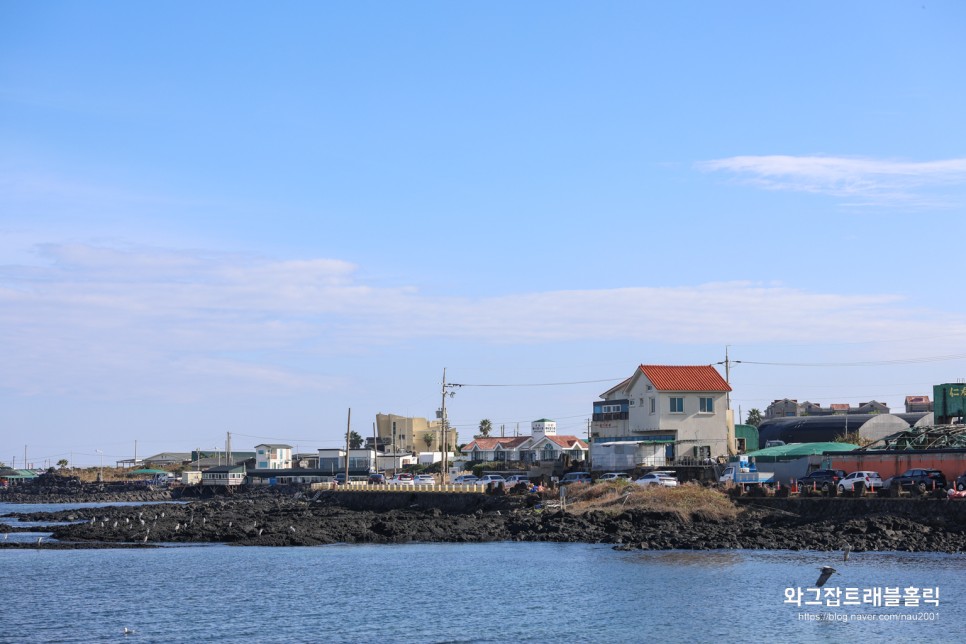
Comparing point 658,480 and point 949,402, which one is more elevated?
point 949,402

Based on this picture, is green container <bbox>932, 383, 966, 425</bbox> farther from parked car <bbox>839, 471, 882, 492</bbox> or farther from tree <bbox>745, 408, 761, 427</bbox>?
tree <bbox>745, 408, 761, 427</bbox>

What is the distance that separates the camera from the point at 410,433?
169750 millimetres

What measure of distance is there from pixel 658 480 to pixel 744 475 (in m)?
5.50

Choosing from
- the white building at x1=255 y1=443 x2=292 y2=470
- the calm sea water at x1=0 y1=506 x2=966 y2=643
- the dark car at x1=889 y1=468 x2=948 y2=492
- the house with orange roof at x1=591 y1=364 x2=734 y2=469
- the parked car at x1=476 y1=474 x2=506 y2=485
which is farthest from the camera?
the white building at x1=255 y1=443 x2=292 y2=470

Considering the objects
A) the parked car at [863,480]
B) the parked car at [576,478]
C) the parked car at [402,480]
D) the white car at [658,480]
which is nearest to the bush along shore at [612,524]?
the white car at [658,480]

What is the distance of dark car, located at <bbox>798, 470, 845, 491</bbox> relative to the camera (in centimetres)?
6211

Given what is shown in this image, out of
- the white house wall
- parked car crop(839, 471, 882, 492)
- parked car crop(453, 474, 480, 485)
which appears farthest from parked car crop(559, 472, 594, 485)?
parked car crop(839, 471, 882, 492)

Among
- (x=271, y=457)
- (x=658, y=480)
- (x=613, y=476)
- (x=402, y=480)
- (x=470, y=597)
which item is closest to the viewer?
(x=470, y=597)

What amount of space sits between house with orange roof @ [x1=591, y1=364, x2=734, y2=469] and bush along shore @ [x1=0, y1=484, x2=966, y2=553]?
15.0m

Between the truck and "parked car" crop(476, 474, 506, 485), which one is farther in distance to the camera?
"parked car" crop(476, 474, 506, 485)

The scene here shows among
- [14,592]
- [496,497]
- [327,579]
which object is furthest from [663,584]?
[496,497]

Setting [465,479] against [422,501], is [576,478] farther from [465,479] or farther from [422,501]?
[465,479]

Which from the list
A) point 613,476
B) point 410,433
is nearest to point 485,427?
point 410,433

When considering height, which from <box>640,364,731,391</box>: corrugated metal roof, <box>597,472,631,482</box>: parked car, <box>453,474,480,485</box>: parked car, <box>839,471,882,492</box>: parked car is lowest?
<box>453,474,480,485</box>: parked car
